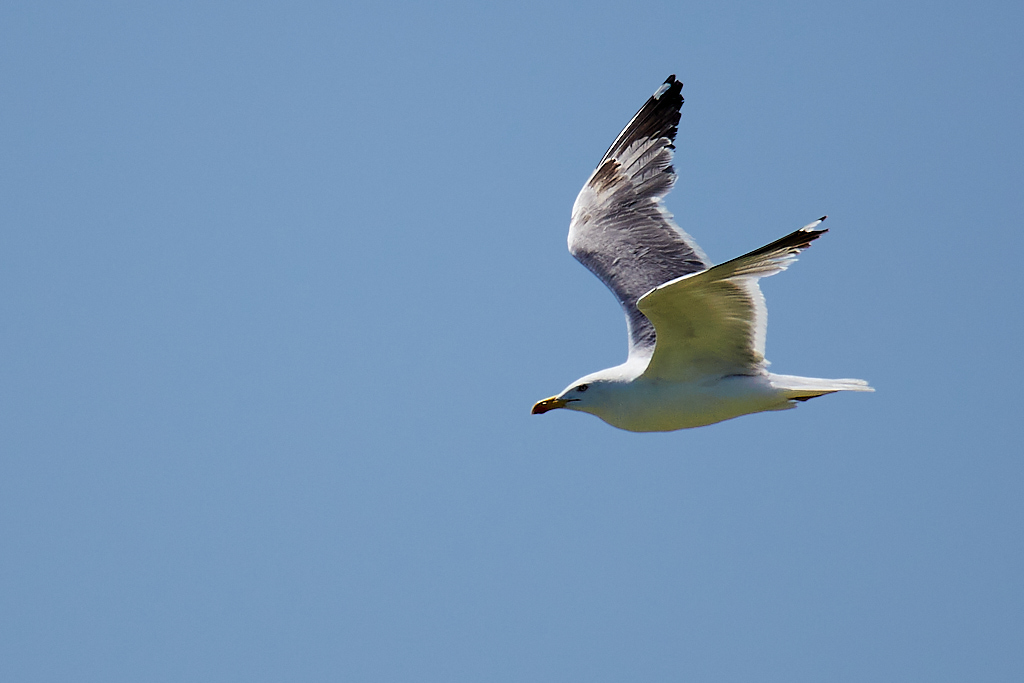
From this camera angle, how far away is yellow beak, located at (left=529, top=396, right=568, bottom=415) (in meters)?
8.22

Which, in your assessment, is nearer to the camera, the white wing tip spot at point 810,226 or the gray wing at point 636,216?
the white wing tip spot at point 810,226

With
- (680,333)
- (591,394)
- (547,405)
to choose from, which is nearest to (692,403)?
(680,333)

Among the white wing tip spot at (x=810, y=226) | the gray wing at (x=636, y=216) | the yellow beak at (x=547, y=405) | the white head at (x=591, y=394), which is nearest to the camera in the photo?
the white wing tip spot at (x=810, y=226)

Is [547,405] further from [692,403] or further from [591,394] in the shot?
[692,403]

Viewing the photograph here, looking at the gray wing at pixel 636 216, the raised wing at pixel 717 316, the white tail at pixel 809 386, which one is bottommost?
the white tail at pixel 809 386

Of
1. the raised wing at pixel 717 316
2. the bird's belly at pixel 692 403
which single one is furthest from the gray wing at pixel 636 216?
the raised wing at pixel 717 316

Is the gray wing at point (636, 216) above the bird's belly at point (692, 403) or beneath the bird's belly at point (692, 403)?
above

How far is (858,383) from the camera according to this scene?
716cm

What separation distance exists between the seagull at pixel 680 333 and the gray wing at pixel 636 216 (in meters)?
0.01

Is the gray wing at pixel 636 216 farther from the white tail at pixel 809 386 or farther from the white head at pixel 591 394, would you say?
the white tail at pixel 809 386

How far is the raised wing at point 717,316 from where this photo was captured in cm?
634

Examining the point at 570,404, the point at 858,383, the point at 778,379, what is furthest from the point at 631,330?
the point at 858,383

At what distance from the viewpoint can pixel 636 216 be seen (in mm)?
10391

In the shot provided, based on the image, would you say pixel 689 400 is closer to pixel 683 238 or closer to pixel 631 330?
pixel 631 330
